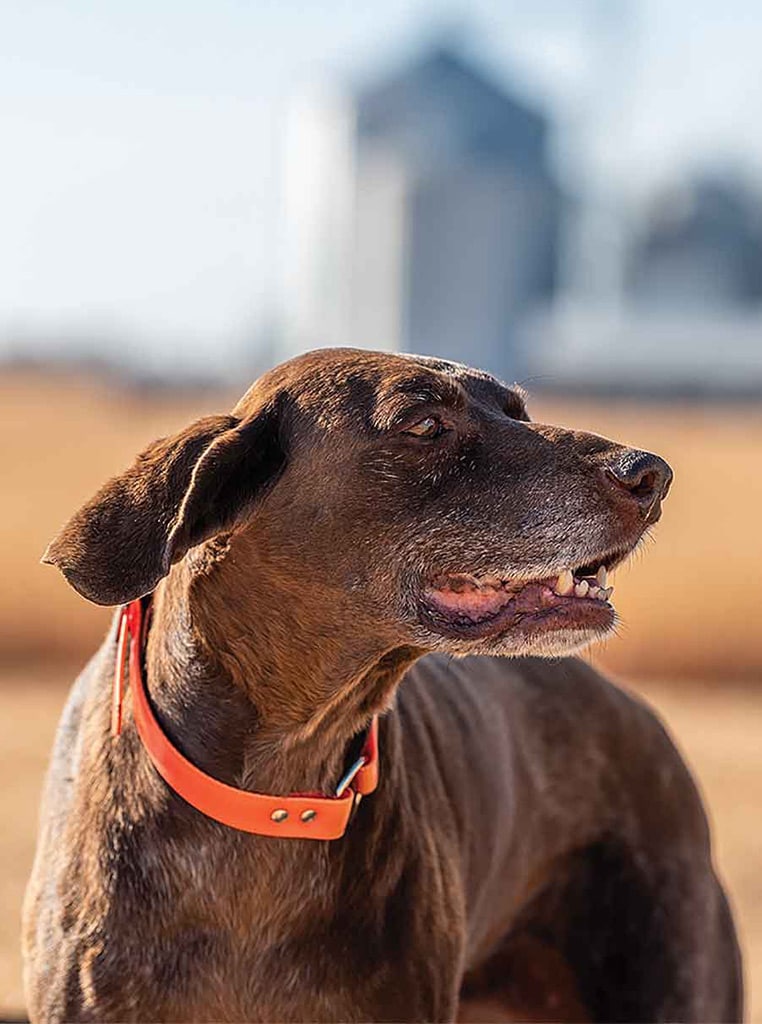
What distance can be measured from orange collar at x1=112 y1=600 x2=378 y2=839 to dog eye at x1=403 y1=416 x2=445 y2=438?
2.16 ft

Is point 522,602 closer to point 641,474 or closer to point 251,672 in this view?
point 641,474

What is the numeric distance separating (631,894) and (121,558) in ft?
5.99

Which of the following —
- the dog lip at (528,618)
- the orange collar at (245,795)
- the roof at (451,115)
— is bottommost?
the orange collar at (245,795)

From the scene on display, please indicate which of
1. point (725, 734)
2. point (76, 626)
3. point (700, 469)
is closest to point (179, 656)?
point (725, 734)

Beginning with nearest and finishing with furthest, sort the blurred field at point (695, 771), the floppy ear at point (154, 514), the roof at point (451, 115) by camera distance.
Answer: the floppy ear at point (154, 514), the blurred field at point (695, 771), the roof at point (451, 115)

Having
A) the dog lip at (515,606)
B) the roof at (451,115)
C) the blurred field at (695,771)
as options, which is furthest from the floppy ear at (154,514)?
the roof at (451,115)

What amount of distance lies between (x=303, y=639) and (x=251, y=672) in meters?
0.12

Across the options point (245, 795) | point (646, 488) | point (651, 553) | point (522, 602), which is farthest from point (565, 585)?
point (651, 553)

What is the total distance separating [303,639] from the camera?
3.74 meters

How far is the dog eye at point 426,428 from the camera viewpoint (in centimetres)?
366

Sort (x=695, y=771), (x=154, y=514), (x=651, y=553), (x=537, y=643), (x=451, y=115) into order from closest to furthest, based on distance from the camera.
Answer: (x=154, y=514), (x=537, y=643), (x=695, y=771), (x=651, y=553), (x=451, y=115)

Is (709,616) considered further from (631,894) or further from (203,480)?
(203,480)

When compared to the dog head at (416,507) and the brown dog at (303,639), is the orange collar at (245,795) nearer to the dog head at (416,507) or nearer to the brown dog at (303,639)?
the brown dog at (303,639)

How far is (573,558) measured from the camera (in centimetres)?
363
